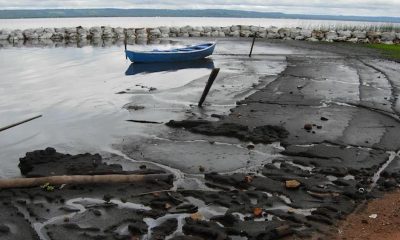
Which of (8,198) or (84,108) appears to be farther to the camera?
(84,108)

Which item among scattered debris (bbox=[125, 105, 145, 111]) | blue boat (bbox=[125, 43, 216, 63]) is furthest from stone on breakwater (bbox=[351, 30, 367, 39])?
scattered debris (bbox=[125, 105, 145, 111])

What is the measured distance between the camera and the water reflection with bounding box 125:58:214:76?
103 ft

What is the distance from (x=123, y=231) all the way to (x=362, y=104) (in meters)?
13.8

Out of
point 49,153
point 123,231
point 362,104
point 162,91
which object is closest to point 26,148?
point 49,153

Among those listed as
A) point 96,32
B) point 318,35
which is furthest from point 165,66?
point 96,32

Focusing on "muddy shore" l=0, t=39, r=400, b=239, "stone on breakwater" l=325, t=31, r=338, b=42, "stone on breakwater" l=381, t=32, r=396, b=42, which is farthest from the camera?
"stone on breakwater" l=325, t=31, r=338, b=42

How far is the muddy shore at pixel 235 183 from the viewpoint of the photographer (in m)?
8.41

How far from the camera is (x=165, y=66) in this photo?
3341 cm

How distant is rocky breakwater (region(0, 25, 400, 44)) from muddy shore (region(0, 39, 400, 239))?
142 feet

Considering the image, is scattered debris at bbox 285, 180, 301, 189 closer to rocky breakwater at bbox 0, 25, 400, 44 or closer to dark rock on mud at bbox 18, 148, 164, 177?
dark rock on mud at bbox 18, 148, 164, 177

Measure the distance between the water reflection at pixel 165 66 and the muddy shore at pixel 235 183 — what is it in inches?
→ 557

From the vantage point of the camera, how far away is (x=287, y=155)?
41.3 feet

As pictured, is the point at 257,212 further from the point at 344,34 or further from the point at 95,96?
the point at 344,34

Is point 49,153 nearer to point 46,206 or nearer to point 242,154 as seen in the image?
point 46,206
